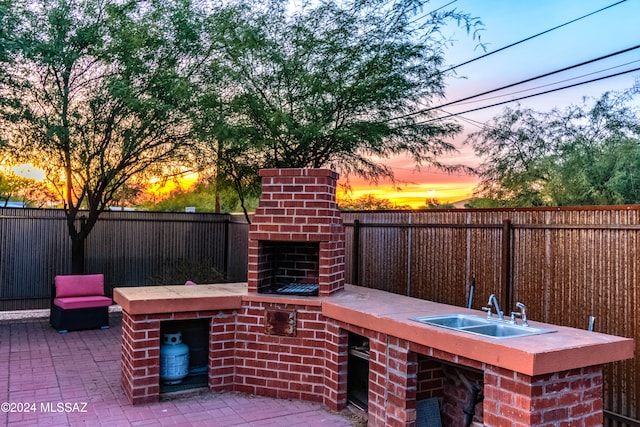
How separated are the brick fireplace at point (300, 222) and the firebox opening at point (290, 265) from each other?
3.4 inches

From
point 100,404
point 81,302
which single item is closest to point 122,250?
point 81,302

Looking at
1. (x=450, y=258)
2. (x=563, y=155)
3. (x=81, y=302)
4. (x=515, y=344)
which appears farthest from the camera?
(x=563, y=155)

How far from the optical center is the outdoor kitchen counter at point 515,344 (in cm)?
267

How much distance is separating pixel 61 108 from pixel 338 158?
4354mm

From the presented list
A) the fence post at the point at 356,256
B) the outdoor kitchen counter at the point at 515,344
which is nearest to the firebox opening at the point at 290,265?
the outdoor kitchen counter at the point at 515,344

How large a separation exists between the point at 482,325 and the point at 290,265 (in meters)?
2.48

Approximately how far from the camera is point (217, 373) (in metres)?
4.72

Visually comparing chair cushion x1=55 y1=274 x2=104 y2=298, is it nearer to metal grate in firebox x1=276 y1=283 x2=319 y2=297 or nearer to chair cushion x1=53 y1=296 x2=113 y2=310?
chair cushion x1=53 y1=296 x2=113 y2=310

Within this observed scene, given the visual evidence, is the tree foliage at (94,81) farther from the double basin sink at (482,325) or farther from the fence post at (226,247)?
the double basin sink at (482,325)

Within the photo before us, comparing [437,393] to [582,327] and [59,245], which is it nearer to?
[582,327]

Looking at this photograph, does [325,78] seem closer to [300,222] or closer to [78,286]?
[300,222]

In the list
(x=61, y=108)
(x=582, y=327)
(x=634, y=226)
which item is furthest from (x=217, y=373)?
(x=61, y=108)

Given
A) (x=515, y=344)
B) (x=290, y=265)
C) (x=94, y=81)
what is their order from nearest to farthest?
(x=515, y=344)
(x=290, y=265)
(x=94, y=81)

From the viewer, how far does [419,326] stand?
3377 millimetres
